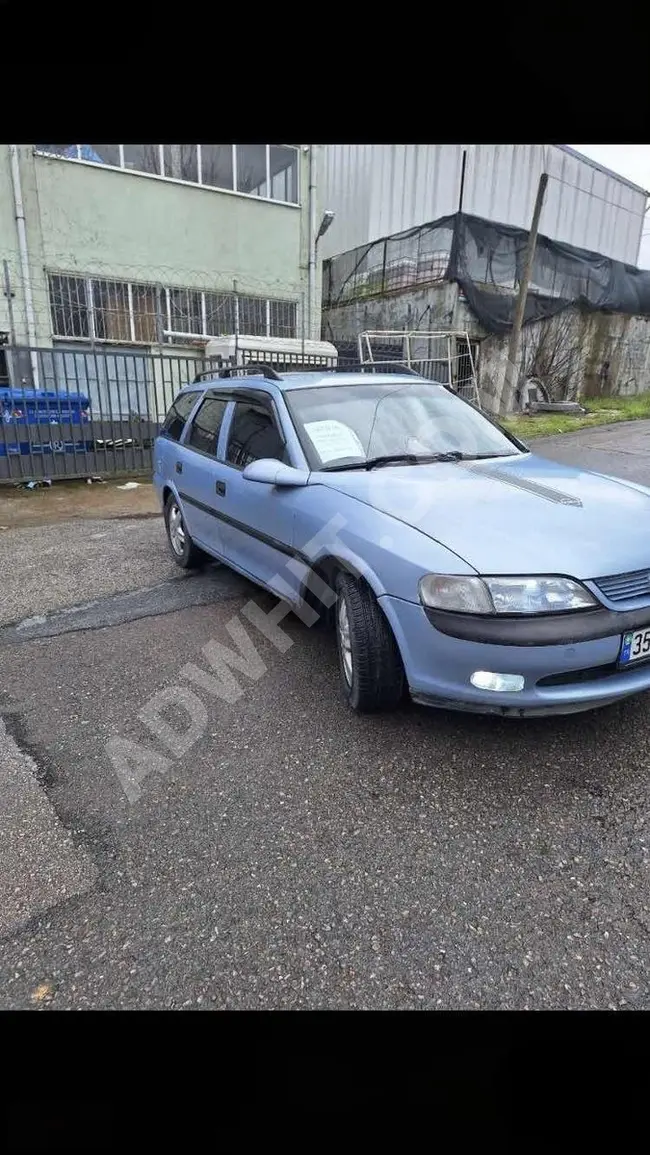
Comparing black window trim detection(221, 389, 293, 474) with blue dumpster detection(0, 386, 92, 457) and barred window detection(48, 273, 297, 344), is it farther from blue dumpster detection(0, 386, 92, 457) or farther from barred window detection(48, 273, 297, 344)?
barred window detection(48, 273, 297, 344)

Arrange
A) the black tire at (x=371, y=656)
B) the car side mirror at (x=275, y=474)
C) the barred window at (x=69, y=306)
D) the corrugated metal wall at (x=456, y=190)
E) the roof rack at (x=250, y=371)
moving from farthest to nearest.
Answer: the corrugated metal wall at (x=456, y=190)
the barred window at (x=69, y=306)
the roof rack at (x=250, y=371)
the car side mirror at (x=275, y=474)
the black tire at (x=371, y=656)

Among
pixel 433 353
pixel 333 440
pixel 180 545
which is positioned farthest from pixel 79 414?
pixel 433 353

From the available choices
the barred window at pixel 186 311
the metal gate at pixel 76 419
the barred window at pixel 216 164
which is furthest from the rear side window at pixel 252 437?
the barred window at pixel 216 164

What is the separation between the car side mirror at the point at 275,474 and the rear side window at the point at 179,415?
2.02m

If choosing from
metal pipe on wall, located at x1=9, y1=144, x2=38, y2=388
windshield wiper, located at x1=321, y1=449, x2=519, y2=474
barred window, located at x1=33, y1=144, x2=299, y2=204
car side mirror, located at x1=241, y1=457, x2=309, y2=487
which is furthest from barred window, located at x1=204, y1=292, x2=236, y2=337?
windshield wiper, located at x1=321, y1=449, x2=519, y2=474

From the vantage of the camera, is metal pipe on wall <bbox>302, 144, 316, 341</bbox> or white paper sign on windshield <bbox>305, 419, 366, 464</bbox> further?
metal pipe on wall <bbox>302, 144, 316, 341</bbox>

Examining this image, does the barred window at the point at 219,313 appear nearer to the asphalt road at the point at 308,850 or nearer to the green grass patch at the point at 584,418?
the green grass patch at the point at 584,418

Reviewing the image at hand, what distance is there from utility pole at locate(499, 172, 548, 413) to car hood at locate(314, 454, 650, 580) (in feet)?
42.3

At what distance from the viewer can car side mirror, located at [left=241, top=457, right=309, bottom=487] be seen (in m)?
3.40

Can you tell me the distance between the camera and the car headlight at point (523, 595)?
2416 millimetres
